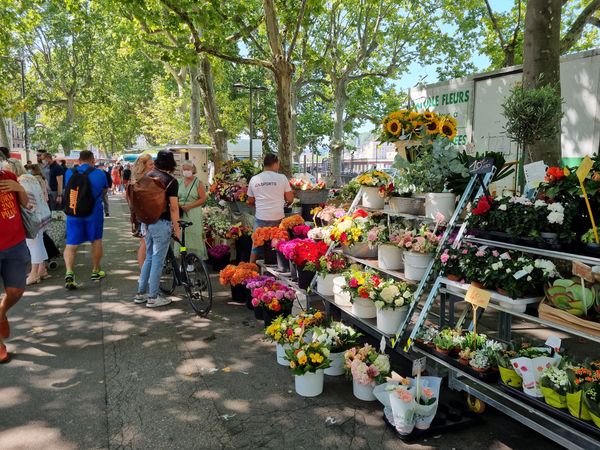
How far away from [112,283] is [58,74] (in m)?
33.8

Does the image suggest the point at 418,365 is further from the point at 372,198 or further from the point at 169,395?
the point at 169,395

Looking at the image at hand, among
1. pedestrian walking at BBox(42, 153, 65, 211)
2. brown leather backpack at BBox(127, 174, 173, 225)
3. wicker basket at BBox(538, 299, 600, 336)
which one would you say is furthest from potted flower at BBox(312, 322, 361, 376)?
pedestrian walking at BBox(42, 153, 65, 211)

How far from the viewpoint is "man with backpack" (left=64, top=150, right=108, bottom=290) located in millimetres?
6547

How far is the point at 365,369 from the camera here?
3533mm

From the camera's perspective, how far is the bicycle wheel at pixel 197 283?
5719 millimetres

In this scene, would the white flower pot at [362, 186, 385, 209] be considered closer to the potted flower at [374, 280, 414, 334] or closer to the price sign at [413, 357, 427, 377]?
the potted flower at [374, 280, 414, 334]

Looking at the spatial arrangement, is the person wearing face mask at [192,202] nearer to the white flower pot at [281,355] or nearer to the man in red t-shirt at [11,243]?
the man in red t-shirt at [11,243]

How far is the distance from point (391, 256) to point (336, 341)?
897 millimetres

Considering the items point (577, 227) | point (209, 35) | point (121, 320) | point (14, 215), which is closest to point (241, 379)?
point (121, 320)

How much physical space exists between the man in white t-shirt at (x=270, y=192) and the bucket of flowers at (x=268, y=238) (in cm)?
34

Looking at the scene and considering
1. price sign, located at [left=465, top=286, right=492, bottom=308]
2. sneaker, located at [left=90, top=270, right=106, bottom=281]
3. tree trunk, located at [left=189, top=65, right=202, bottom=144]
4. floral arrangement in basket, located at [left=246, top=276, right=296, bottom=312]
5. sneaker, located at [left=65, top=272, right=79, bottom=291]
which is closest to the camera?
price sign, located at [left=465, top=286, right=492, bottom=308]

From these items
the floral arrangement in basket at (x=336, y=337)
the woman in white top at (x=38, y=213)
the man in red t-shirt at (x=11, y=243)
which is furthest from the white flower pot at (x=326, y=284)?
the woman in white top at (x=38, y=213)

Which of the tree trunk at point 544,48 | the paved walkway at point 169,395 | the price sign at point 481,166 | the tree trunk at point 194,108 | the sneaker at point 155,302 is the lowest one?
the paved walkway at point 169,395

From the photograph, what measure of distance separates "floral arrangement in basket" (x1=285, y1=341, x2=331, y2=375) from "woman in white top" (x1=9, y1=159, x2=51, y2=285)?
15.5ft
